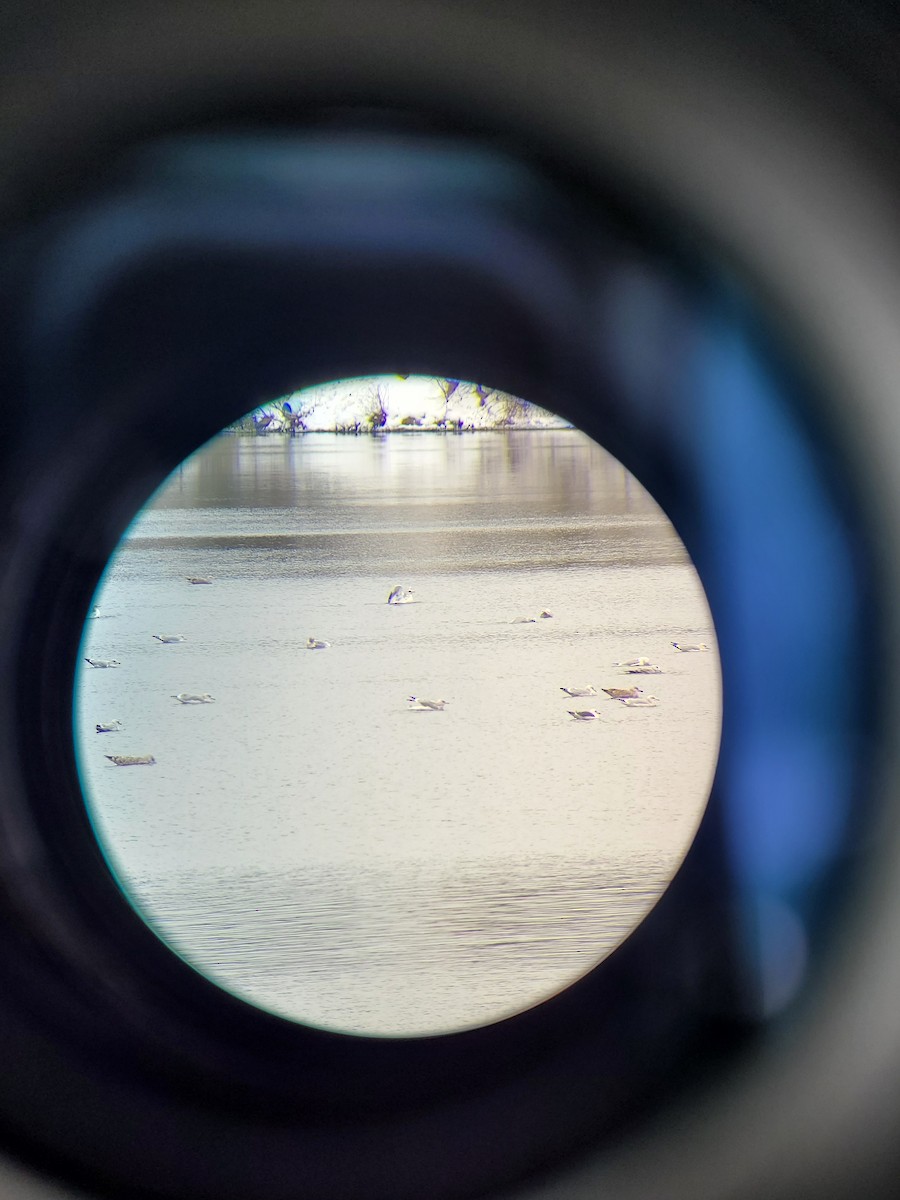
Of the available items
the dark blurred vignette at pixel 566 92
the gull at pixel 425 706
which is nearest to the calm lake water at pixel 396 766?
Answer: the gull at pixel 425 706

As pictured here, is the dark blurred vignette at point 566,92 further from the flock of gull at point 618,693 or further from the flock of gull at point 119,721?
the flock of gull at point 618,693

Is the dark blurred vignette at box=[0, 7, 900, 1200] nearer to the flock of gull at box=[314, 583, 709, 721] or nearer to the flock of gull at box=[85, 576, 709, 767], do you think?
the flock of gull at box=[85, 576, 709, 767]

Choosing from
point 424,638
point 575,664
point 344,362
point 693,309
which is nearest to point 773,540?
point 693,309

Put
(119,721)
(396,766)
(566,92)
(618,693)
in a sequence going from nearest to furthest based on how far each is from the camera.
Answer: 1. (566,92)
2. (396,766)
3. (119,721)
4. (618,693)

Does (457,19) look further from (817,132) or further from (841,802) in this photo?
(841,802)

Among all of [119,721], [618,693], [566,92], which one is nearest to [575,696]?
[618,693]

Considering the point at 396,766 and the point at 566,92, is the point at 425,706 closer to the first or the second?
the point at 396,766

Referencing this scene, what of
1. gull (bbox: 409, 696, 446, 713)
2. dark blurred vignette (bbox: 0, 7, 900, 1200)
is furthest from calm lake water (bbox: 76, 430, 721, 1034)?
dark blurred vignette (bbox: 0, 7, 900, 1200)
